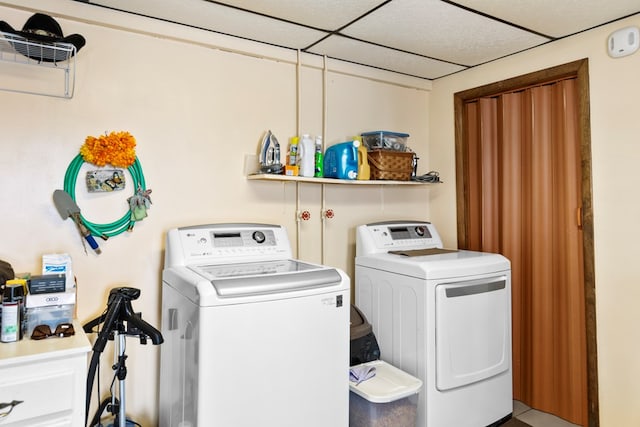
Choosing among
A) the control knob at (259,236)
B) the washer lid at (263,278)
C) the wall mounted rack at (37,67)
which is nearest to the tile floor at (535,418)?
the washer lid at (263,278)

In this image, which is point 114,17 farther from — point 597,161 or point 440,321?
point 597,161

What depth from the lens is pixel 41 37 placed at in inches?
68.5

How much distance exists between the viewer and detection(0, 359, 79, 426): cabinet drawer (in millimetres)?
1406

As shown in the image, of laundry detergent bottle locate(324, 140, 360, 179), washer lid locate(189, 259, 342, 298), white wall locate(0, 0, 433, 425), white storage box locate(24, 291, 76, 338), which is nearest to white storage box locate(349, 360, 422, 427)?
washer lid locate(189, 259, 342, 298)

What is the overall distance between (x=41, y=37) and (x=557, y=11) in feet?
7.70

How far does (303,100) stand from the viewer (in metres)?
2.74

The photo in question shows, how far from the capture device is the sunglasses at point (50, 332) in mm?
1576

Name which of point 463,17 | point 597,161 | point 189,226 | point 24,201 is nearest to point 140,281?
point 189,226

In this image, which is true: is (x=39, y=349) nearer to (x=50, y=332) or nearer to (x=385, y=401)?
(x=50, y=332)

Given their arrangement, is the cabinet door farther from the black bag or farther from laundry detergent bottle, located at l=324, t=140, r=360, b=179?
laundry detergent bottle, located at l=324, t=140, r=360, b=179

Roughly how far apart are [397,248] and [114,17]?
204cm

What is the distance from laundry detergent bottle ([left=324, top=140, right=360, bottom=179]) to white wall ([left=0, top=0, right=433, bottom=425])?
0.66 feet

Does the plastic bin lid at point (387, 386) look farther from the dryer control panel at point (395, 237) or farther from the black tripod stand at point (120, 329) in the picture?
the black tripod stand at point (120, 329)

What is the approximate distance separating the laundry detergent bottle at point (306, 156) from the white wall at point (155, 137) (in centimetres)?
15
